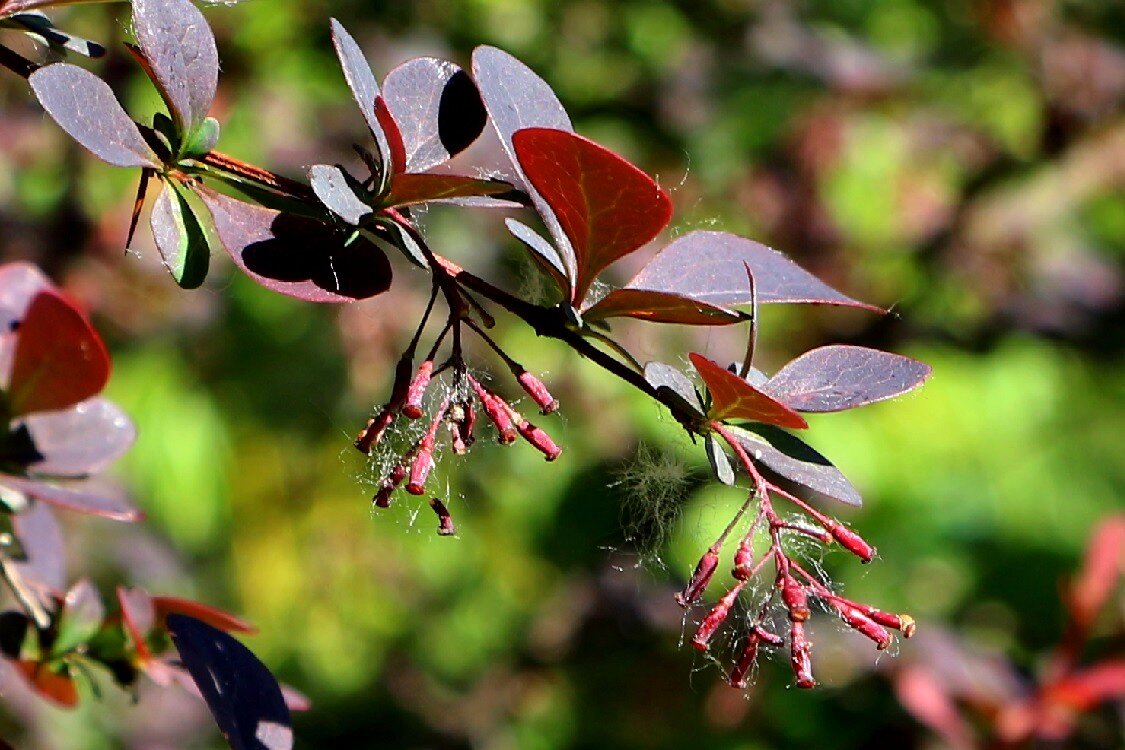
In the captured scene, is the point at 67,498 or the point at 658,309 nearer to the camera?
the point at 658,309

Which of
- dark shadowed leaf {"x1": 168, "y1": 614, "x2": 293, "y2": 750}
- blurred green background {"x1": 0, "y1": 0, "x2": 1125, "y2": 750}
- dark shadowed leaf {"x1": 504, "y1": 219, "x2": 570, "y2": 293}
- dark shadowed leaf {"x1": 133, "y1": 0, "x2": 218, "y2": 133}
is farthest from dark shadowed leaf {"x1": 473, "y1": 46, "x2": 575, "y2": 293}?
blurred green background {"x1": 0, "y1": 0, "x2": 1125, "y2": 750}

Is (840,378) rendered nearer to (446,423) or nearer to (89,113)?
(446,423)

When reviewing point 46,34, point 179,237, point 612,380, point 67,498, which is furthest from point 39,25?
point 612,380

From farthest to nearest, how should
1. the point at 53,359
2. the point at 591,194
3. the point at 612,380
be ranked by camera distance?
the point at 612,380 < the point at 53,359 < the point at 591,194

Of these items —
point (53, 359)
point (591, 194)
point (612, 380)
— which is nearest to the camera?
point (591, 194)

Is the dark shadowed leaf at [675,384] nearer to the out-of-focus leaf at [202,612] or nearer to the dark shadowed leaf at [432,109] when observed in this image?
the dark shadowed leaf at [432,109]

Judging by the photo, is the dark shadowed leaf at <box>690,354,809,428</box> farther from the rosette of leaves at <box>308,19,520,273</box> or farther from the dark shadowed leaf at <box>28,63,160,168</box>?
the dark shadowed leaf at <box>28,63,160,168</box>
